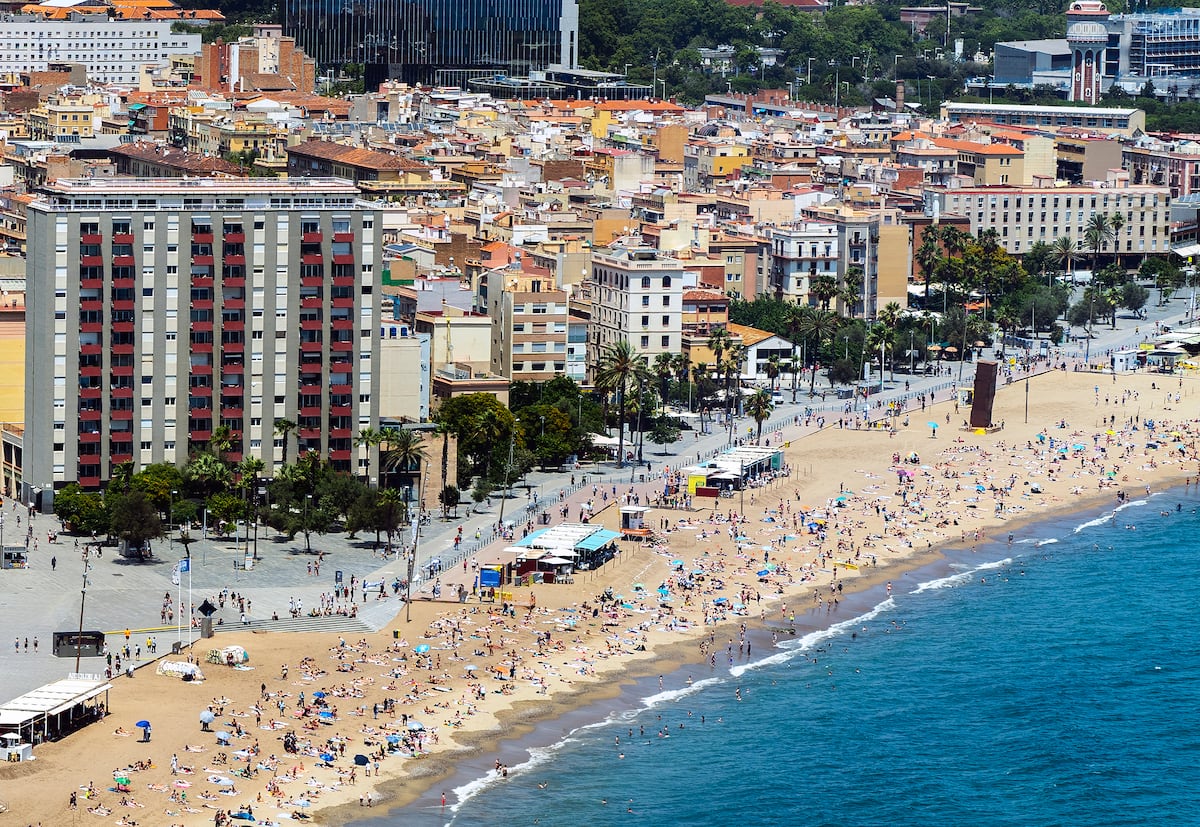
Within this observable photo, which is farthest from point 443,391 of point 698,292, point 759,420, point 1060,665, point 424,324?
point 1060,665

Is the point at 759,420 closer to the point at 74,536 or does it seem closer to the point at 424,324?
the point at 424,324

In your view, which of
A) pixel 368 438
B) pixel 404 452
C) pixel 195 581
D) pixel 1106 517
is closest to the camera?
pixel 195 581

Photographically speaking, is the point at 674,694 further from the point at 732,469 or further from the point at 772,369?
the point at 772,369

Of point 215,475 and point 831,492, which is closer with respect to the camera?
point 215,475

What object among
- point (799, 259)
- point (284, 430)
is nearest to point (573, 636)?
point (284, 430)

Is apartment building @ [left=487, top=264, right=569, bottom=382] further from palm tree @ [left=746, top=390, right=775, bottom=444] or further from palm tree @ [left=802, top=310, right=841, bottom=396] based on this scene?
palm tree @ [left=802, top=310, right=841, bottom=396]
